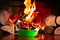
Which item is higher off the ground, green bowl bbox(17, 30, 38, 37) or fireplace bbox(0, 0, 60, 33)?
fireplace bbox(0, 0, 60, 33)

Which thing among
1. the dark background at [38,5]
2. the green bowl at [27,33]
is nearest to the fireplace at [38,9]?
the dark background at [38,5]

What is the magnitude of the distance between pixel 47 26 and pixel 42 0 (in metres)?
0.38

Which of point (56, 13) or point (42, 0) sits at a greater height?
point (42, 0)

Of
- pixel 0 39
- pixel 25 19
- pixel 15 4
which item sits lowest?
pixel 0 39

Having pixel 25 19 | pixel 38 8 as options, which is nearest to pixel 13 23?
pixel 25 19

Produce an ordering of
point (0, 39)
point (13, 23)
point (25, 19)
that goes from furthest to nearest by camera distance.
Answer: point (13, 23) < point (25, 19) < point (0, 39)

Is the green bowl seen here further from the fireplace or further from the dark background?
the dark background

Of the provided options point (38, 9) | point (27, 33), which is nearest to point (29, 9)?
point (38, 9)

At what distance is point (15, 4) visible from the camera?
7.72 feet

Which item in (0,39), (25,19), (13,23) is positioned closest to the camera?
(0,39)

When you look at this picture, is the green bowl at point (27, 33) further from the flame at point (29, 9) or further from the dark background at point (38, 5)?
the dark background at point (38, 5)

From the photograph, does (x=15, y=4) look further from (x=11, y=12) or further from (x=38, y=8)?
(x=38, y=8)

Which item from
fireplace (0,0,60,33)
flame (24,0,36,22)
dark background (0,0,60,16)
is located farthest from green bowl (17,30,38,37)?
dark background (0,0,60,16)

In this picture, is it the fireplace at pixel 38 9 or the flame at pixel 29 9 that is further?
the fireplace at pixel 38 9
